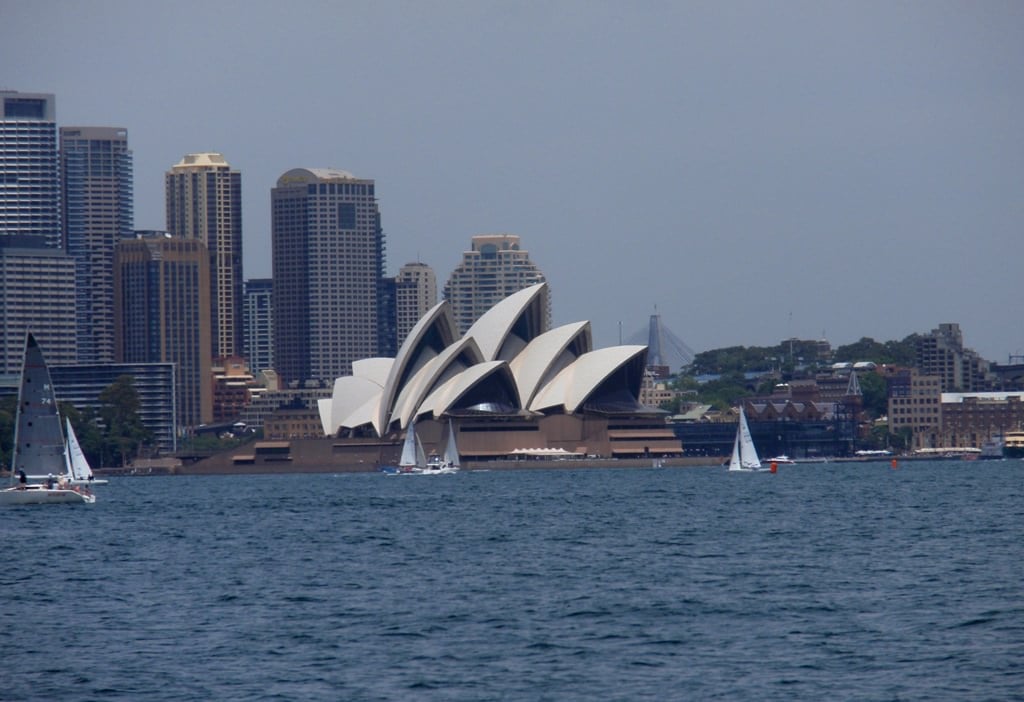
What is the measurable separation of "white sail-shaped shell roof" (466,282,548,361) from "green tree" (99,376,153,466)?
42784 mm

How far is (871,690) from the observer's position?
21.1 meters

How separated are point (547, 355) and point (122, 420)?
49.5m

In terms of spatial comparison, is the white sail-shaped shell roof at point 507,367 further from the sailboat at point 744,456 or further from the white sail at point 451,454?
the sailboat at point 744,456

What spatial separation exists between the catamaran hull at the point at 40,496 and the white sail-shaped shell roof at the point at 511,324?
1994 inches

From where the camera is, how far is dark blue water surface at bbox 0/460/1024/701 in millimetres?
22000

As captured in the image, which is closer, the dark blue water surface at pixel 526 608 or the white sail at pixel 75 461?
the dark blue water surface at pixel 526 608

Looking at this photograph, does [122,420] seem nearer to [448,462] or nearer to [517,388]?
[517,388]

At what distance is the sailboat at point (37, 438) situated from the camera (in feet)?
202

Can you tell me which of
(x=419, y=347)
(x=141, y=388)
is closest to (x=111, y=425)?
(x=141, y=388)

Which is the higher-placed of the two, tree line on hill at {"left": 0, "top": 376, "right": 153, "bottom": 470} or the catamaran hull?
tree line on hill at {"left": 0, "top": 376, "right": 153, "bottom": 470}

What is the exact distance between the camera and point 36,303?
19250cm

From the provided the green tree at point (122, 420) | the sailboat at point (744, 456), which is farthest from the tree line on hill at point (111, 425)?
the sailboat at point (744, 456)

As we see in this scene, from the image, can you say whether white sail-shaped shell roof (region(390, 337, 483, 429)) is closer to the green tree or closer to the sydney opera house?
the sydney opera house

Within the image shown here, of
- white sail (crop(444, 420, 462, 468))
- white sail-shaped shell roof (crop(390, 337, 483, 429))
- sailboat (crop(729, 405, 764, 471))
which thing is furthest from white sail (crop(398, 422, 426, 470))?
sailboat (crop(729, 405, 764, 471))
